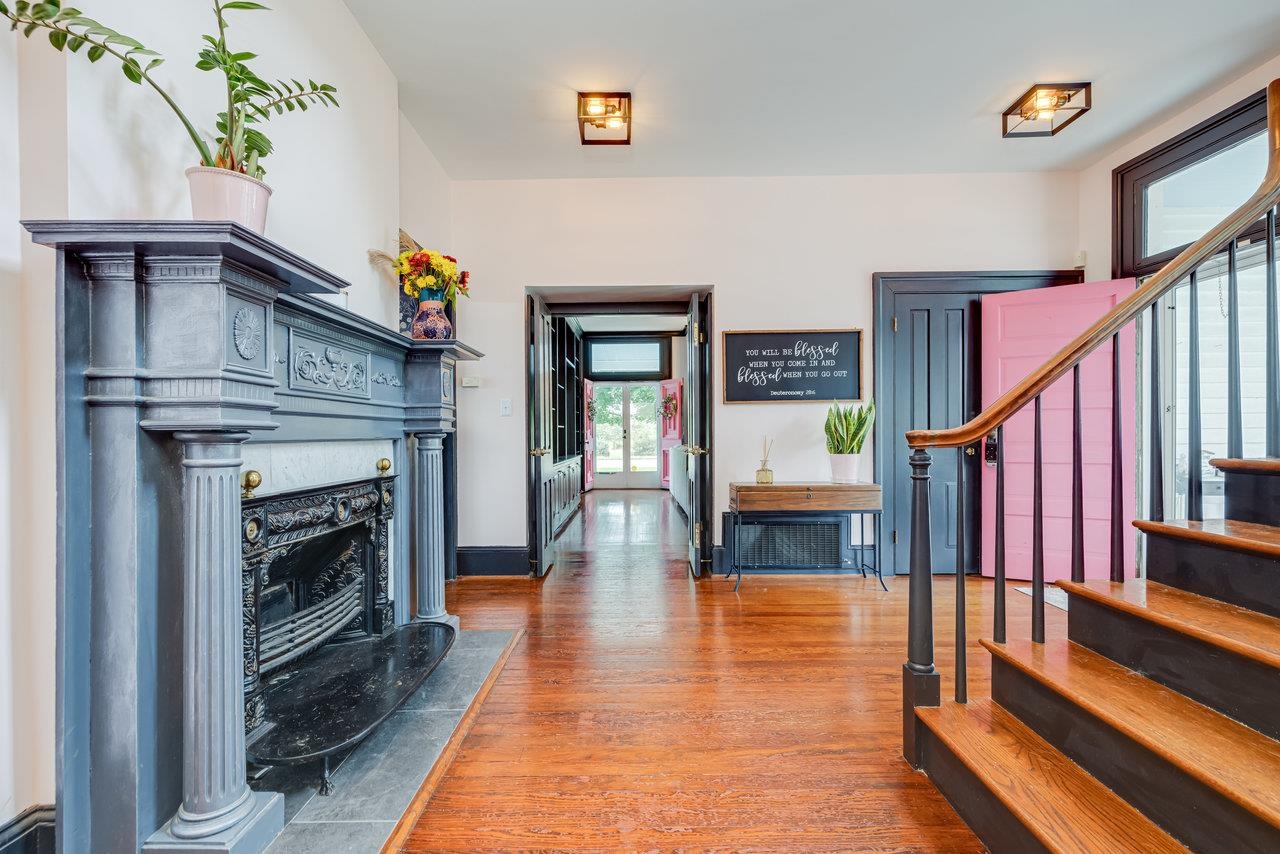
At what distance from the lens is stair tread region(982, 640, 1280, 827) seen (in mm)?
948

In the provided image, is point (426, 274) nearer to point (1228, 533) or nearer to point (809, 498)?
point (809, 498)

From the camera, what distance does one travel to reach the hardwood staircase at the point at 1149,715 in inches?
40.4

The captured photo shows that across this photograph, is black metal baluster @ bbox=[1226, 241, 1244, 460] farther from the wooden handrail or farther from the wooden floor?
the wooden floor

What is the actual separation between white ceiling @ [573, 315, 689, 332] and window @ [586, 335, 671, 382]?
0.39 metres

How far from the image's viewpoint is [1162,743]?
41.7 inches

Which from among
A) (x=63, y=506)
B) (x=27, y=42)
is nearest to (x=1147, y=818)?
(x=63, y=506)

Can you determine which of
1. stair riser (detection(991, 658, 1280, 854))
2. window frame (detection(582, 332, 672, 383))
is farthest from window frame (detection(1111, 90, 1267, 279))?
window frame (detection(582, 332, 672, 383))

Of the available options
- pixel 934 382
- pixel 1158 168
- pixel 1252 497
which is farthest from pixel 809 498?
pixel 1158 168

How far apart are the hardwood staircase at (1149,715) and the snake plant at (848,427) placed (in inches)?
71.4

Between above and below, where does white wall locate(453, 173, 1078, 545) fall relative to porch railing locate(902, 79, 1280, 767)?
above

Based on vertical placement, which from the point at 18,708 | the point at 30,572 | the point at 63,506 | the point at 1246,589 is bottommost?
the point at 18,708

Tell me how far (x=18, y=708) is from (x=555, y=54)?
2.84m

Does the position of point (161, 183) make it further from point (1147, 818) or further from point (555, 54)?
point (1147, 818)

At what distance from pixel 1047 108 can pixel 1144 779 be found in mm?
3132
